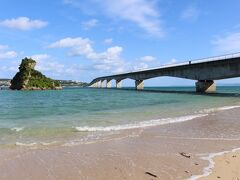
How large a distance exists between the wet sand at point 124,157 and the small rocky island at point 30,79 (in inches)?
5044

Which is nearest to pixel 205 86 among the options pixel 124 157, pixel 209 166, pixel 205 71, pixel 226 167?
pixel 205 71

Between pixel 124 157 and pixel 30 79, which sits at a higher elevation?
pixel 30 79

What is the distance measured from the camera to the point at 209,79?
Answer: 63.1m

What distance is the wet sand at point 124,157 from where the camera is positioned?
8078 mm

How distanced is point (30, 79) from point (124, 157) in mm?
135428

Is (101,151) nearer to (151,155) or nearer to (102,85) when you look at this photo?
(151,155)

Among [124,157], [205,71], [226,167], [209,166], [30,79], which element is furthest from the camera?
[30,79]

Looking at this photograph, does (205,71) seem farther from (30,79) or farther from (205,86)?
(30,79)

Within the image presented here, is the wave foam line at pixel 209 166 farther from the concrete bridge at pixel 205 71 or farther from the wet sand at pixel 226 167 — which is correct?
the concrete bridge at pixel 205 71

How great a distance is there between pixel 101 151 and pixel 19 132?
20.7 ft

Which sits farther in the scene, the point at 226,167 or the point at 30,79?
the point at 30,79

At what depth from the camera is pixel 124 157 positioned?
9.83 metres

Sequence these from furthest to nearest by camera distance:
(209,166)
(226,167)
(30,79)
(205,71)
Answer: (30,79), (205,71), (209,166), (226,167)

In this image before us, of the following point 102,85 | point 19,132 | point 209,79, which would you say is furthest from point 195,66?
point 102,85
